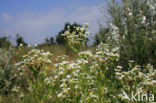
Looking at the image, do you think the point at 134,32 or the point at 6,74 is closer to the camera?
the point at 134,32

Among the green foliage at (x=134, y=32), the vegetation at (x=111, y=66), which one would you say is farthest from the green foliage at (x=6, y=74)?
the green foliage at (x=134, y=32)

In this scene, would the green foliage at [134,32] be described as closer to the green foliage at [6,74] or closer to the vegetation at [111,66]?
the vegetation at [111,66]

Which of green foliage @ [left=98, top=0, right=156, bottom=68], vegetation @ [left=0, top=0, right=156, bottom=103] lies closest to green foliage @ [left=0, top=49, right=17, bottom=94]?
vegetation @ [left=0, top=0, right=156, bottom=103]

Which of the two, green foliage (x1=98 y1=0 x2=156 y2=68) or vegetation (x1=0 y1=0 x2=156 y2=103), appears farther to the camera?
green foliage (x1=98 y1=0 x2=156 y2=68)

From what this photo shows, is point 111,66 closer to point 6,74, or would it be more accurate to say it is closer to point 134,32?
point 134,32

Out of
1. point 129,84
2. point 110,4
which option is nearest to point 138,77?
point 129,84

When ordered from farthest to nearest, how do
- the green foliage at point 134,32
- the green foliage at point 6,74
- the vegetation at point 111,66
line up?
1. the green foliage at point 6,74
2. the green foliage at point 134,32
3. the vegetation at point 111,66

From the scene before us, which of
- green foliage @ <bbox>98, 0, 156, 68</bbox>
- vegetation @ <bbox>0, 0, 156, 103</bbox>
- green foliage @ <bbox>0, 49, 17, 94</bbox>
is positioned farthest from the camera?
green foliage @ <bbox>0, 49, 17, 94</bbox>

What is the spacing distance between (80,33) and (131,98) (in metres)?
1.37

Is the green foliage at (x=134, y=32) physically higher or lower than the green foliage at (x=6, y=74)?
higher

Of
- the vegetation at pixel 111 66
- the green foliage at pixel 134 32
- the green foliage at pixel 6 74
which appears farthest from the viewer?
the green foliage at pixel 6 74

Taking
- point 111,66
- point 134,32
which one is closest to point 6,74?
point 111,66

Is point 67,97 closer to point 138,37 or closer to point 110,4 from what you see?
point 138,37

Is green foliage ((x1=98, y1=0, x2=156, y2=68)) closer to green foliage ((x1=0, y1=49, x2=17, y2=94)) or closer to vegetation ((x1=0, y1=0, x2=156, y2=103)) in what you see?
vegetation ((x1=0, y1=0, x2=156, y2=103))
